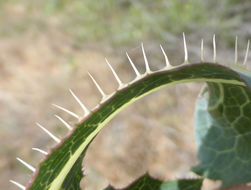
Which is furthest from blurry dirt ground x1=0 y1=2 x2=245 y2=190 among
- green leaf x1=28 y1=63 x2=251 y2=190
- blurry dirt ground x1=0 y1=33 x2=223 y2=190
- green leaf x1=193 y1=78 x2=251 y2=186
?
green leaf x1=28 y1=63 x2=251 y2=190

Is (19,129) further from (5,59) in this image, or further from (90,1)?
(90,1)

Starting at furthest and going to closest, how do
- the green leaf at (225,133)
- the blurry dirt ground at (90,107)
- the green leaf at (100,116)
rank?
the blurry dirt ground at (90,107), the green leaf at (225,133), the green leaf at (100,116)

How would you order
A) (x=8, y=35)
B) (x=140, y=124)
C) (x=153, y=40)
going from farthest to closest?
(x=8, y=35), (x=153, y=40), (x=140, y=124)

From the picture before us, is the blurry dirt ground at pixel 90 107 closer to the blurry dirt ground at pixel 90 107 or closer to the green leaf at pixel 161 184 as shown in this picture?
the blurry dirt ground at pixel 90 107

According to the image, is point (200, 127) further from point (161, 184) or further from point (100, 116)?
point (100, 116)

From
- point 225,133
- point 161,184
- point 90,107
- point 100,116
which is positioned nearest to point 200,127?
point 225,133

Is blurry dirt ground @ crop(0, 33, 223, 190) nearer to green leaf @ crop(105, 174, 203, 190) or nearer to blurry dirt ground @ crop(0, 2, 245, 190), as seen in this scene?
blurry dirt ground @ crop(0, 2, 245, 190)

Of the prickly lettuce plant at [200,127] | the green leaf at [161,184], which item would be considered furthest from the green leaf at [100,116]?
the green leaf at [161,184]

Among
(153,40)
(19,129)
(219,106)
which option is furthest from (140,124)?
(219,106)
